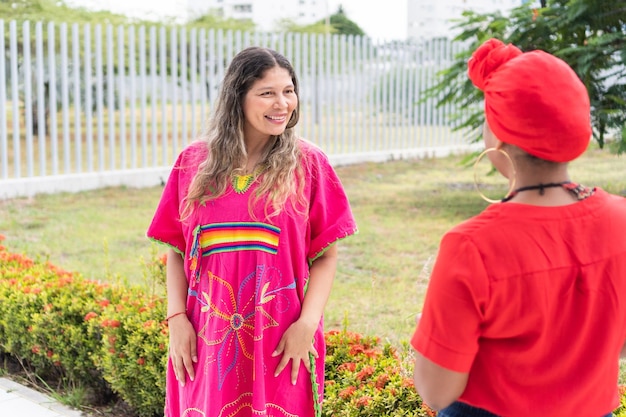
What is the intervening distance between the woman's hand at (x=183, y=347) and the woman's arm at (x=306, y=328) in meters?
0.24

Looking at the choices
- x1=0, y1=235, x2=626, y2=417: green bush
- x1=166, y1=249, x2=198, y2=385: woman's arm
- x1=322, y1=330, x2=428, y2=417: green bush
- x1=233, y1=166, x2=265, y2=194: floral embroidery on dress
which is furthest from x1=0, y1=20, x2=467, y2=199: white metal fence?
x1=233, y1=166, x2=265, y2=194: floral embroidery on dress

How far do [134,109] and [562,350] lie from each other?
1028cm

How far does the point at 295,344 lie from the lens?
223 centimetres

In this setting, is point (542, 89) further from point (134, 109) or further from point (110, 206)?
point (134, 109)

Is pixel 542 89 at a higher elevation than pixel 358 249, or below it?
higher

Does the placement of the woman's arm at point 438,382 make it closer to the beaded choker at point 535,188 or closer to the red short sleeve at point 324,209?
the beaded choker at point 535,188

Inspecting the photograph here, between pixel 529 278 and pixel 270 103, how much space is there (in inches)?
43.4

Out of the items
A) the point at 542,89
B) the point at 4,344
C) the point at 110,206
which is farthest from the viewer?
the point at 110,206

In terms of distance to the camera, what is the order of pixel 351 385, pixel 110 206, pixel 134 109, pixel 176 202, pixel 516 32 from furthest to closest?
pixel 134 109
pixel 110 206
pixel 516 32
pixel 351 385
pixel 176 202

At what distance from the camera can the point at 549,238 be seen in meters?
1.43

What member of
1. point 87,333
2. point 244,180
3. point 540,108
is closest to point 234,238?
point 244,180

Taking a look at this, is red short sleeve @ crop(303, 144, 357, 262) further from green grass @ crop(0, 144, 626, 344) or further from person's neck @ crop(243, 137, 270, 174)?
green grass @ crop(0, 144, 626, 344)

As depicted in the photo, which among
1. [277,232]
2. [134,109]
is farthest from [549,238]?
[134,109]

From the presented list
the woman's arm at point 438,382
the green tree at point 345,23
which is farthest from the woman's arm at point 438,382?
the green tree at point 345,23
